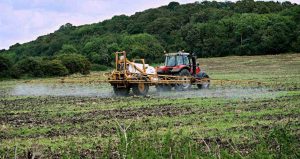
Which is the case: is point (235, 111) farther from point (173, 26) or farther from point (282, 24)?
point (173, 26)

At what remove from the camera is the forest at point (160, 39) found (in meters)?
60.9

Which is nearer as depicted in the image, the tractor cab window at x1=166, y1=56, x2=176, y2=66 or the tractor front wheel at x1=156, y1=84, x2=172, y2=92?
the tractor front wheel at x1=156, y1=84, x2=172, y2=92

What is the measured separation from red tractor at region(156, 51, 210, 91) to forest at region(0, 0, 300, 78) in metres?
28.5

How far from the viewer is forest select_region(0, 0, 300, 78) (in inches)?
2398

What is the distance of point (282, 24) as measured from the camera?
314ft

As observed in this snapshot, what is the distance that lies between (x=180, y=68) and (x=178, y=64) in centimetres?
57

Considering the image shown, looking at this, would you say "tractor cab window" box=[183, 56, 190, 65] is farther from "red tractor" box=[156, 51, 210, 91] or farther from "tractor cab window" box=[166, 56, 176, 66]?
"tractor cab window" box=[166, 56, 176, 66]

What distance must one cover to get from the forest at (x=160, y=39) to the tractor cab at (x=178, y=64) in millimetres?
28427

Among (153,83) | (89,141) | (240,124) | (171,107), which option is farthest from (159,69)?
(89,141)

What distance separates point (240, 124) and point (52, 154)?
527 centimetres

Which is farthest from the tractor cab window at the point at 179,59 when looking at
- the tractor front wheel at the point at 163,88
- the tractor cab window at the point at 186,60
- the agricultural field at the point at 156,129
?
the agricultural field at the point at 156,129

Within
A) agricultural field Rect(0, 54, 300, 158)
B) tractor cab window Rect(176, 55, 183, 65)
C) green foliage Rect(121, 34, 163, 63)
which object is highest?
green foliage Rect(121, 34, 163, 63)

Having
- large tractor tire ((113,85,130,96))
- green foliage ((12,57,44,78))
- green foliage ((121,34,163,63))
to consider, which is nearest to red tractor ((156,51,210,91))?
large tractor tire ((113,85,130,96))

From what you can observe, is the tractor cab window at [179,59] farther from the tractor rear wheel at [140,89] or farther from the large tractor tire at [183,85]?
the tractor rear wheel at [140,89]
